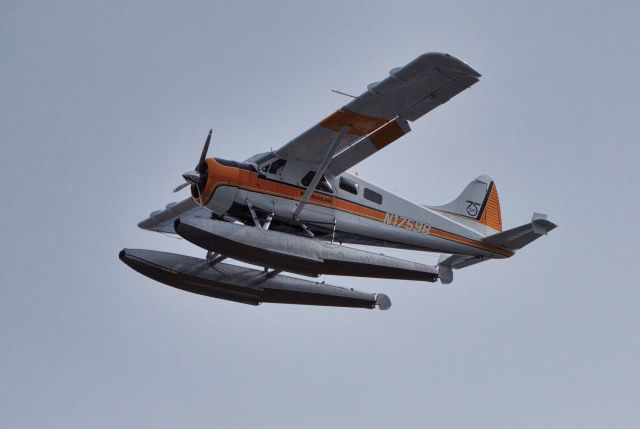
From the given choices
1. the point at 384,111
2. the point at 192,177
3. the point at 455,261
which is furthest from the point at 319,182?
the point at 455,261

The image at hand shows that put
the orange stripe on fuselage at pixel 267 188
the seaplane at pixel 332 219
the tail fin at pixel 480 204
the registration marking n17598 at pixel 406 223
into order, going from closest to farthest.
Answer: the seaplane at pixel 332 219 < the orange stripe on fuselage at pixel 267 188 < the registration marking n17598 at pixel 406 223 < the tail fin at pixel 480 204

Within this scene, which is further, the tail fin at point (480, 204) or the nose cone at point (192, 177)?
the tail fin at point (480, 204)

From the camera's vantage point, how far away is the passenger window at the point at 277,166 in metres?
25.0

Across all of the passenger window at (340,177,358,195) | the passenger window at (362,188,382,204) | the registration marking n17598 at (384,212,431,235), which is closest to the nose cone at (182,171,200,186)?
the passenger window at (340,177,358,195)

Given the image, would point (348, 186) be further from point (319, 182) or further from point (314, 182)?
point (314, 182)

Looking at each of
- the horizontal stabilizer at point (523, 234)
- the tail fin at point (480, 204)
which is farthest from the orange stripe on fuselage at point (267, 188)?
the tail fin at point (480, 204)

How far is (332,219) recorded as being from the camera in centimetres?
2533

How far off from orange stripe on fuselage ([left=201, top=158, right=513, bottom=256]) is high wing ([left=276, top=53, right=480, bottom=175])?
668mm

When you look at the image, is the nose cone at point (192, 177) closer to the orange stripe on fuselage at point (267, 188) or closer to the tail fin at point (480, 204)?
the orange stripe on fuselage at point (267, 188)

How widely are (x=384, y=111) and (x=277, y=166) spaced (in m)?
2.54

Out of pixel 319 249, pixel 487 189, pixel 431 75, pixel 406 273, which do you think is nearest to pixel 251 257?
pixel 319 249

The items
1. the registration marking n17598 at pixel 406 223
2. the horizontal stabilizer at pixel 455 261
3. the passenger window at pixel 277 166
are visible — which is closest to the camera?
the passenger window at pixel 277 166

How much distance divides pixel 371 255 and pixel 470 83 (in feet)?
13.0

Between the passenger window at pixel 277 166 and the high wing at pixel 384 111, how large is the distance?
12cm
